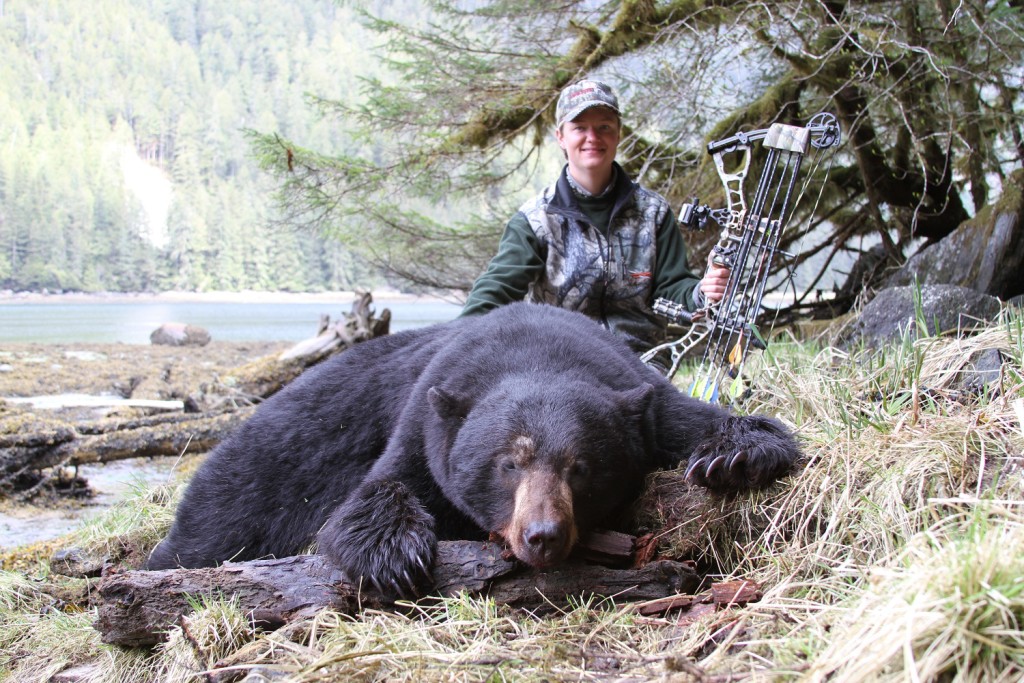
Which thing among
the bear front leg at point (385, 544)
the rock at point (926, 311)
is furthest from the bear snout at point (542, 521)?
the rock at point (926, 311)

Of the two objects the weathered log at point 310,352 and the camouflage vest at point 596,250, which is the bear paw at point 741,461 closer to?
the camouflage vest at point 596,250

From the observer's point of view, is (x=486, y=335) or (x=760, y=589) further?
(x=486, y=335)

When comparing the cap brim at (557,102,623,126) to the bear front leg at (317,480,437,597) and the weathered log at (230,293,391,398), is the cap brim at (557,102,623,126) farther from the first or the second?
the weathered log at (230,293,391,398)

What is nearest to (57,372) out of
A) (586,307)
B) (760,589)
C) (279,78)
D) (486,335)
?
(586,307)

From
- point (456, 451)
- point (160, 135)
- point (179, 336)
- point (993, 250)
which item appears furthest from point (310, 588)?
point (160, 135)

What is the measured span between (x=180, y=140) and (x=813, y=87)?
36.8 metres

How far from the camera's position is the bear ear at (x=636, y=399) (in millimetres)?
2738

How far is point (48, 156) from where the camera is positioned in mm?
17500

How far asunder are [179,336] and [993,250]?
1613 cm

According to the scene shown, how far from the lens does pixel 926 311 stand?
17.1ft

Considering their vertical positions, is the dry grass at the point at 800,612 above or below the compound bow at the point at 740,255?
below

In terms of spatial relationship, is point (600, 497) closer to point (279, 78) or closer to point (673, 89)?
point (673, 89)

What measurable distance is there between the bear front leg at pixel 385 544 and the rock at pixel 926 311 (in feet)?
11.7

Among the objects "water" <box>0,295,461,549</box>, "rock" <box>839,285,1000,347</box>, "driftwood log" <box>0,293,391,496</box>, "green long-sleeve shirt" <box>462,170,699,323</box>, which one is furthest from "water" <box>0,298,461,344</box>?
"rock" <box>839,285,1000,347</box>
